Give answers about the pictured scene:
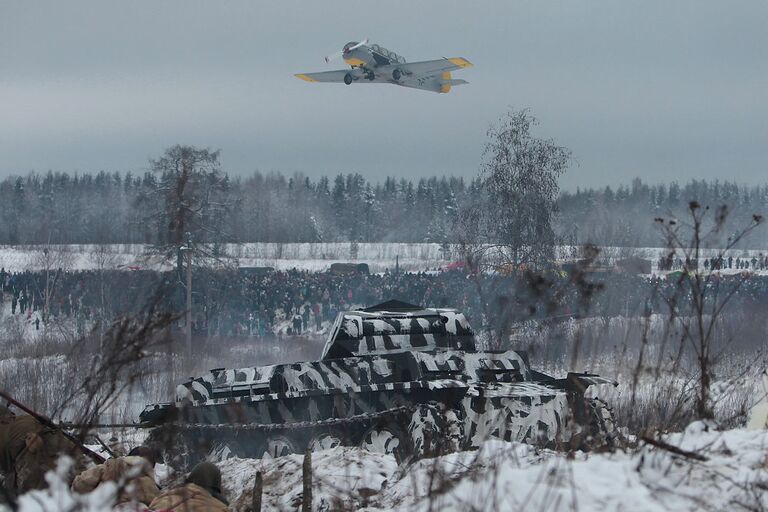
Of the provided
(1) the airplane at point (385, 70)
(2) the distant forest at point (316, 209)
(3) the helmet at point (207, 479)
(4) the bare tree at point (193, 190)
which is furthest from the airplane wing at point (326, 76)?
(2) the distant forest at point (316, 209)

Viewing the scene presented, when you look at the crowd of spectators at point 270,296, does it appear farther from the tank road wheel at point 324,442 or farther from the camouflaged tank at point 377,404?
the tank road wheel at point 324,442

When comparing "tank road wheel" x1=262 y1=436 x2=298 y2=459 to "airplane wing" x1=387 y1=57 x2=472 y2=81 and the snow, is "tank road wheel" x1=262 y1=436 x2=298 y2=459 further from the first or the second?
"airplane wing" x1=387 y1=57 x2=472 y2=81

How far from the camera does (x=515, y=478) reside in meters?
5.04

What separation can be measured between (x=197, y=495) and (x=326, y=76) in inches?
1004

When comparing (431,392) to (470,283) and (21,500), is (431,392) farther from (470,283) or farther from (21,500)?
(470,283)

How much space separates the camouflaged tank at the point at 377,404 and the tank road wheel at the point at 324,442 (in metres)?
0.01

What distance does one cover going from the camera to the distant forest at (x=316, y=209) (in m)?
88.6

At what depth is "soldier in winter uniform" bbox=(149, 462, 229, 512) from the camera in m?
5.50

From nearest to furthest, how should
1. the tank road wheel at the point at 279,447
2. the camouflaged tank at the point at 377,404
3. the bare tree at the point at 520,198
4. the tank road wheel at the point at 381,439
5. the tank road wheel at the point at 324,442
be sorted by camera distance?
the camouflaged tank at the point at 377,404, the tank road wheel at the point at 381,439, the tank road wheel at the point at 324,442, the tank road wheel at the point at 279,447, the bare tree at the point at 520,198

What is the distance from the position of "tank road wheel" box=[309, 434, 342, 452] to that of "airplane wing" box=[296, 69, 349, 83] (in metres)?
20.2

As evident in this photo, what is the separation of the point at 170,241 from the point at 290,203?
236 feet

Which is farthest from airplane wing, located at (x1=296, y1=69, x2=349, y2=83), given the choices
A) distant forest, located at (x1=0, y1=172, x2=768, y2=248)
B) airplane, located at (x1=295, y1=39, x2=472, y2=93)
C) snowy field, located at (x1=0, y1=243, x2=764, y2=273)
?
distant forest, located at (x1=0, y1=172, x2=768, y2=248)

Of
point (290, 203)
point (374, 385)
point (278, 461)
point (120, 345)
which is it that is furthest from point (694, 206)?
point (290, 203)

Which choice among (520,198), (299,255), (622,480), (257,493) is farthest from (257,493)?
(299,255)
